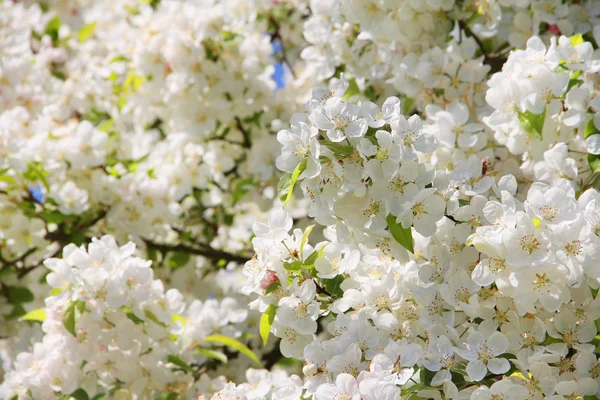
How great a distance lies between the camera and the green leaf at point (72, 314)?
98.7 inches

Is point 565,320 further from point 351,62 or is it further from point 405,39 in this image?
point 351,62

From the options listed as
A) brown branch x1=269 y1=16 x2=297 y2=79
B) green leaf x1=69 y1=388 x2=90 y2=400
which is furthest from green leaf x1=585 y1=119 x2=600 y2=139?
brown branch x1=269 y1=16 x2=297 y2=79

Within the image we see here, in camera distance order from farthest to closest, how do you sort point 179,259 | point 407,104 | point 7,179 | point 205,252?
point 205,252, point 179,259, point 7,179, point 407,104

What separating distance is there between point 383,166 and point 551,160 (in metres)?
0.65

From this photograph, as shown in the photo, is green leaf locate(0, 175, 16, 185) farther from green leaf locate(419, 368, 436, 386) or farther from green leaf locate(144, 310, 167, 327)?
green leaf locate(419, 368, 436, 386)

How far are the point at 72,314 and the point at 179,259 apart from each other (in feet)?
4.78

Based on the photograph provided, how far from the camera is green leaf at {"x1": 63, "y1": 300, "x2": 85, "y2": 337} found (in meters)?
2.51

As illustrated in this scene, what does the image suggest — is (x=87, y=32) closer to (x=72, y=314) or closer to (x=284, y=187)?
(x=72, y=314)

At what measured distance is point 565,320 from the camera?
202cm

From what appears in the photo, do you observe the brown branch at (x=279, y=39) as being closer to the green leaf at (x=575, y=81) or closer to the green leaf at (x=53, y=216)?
the green leaf at (x=53, y=216)

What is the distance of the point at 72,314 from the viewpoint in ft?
8.27

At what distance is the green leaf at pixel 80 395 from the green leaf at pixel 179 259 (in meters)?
1.35

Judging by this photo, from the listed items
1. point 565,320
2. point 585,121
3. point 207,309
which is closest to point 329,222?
point 565,320

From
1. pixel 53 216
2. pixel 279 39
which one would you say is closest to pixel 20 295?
pixel 53 216
